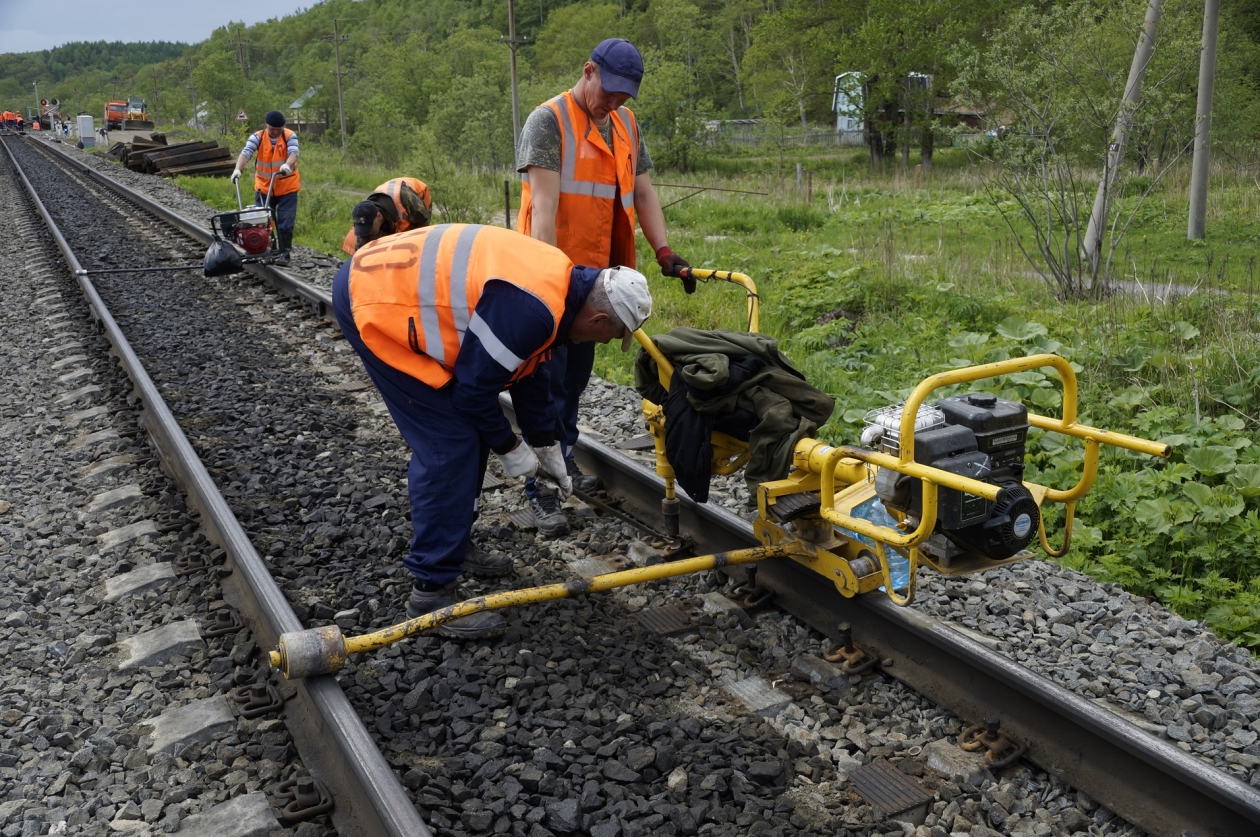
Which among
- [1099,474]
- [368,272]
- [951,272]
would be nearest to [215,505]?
[368,272]

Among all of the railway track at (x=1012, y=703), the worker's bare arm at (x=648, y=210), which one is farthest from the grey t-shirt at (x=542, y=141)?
the railway track at (x=1012, y=703)

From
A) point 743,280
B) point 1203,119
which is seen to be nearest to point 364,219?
point 743,280

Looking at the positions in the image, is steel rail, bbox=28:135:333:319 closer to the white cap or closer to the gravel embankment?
the gravel embankment

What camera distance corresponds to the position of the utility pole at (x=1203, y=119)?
39.9 feet

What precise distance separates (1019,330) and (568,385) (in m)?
3.47

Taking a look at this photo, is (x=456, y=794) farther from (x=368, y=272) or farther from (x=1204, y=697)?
(x=1204, y=697)

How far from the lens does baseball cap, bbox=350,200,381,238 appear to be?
4543 millimetres

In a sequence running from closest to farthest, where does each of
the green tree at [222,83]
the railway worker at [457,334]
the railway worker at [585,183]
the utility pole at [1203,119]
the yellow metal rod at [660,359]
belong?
the railway worker at [457,334], the yellow metal rod at [660,359], the railway worker at [585,183], the utility pole at [1203,119], the green tree at [222,83]

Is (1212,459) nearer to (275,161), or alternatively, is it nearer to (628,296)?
(628,296)

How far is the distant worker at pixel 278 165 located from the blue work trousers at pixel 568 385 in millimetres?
7673

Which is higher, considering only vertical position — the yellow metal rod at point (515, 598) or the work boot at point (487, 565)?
the yellow metal rod at point (515, 598)

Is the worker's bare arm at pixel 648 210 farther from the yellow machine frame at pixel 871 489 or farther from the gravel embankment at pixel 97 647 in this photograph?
the gravel embankment at pixel 97 647

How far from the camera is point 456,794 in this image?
2801 mm

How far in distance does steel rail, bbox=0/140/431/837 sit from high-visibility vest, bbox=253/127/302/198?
701 cm
